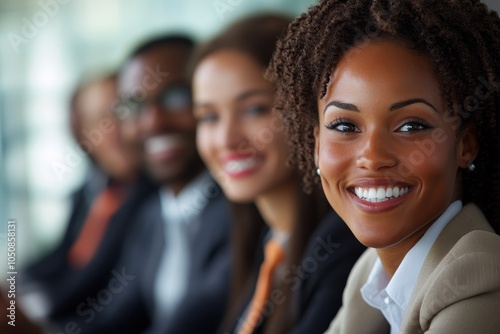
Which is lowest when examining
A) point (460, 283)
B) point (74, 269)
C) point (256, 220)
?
point (74, 269)

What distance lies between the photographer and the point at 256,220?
5.57ft

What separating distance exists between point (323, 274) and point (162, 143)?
27.5 inches

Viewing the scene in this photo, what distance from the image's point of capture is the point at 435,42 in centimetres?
86

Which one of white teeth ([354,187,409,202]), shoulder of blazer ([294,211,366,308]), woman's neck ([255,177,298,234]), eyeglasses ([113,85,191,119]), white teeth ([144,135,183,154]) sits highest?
eyeglasses ([113,85,191,119])

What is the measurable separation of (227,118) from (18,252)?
97cm

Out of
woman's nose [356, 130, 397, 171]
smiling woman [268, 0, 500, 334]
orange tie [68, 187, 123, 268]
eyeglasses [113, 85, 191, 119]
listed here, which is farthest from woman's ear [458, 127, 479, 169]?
orange tie [68, 187, 123, 268]

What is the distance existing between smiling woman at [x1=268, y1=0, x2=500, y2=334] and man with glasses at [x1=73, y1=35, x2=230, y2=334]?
89 cm

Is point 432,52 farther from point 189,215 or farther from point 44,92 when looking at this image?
point 44,92

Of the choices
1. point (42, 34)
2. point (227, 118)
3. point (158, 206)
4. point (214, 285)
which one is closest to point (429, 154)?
point (227, 118)

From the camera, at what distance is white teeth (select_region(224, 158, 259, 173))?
1613mm

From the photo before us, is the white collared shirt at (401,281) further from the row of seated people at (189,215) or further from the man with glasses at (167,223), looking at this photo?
the man with glasses at (167,223)

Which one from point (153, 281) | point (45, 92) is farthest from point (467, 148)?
point (45, 92)

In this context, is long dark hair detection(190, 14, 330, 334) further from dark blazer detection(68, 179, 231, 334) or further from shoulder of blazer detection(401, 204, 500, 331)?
shoulder of blazer detection(401, 204, 500, 331)

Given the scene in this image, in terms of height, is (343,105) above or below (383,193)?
above
